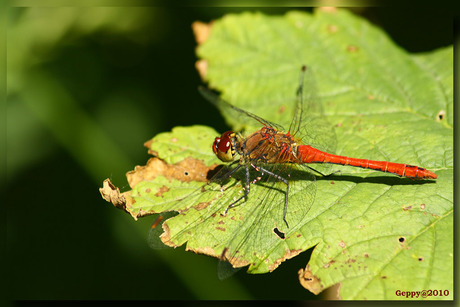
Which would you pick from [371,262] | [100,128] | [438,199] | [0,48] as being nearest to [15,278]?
[100,128]

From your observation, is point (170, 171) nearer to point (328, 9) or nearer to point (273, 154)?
point (273, 154)

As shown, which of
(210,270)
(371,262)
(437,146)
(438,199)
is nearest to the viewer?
(371,262)

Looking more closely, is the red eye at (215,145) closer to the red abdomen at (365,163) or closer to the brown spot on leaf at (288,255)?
the red abdomen at (365,163)

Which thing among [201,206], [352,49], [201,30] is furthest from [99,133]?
[352,49]

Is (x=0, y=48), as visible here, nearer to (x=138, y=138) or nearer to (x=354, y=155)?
(x=138, y=138)

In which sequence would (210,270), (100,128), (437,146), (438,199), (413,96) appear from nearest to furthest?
(438,199), (437,146), (413,96), (210,270), (100,128)

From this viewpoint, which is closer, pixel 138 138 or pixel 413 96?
pixel 413 96
